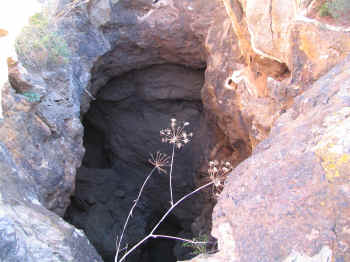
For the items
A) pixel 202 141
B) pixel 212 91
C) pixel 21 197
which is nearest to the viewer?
pixel 21 197

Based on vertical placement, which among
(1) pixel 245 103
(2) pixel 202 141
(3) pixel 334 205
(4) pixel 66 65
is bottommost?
(3) pixel 334 205

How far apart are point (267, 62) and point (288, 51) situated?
1.35 ft

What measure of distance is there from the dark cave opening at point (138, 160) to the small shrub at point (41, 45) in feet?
5.98

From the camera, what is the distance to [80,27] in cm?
417

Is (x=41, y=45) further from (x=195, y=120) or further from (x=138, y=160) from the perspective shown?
(x=138, y=160)

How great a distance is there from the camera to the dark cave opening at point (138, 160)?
544cm

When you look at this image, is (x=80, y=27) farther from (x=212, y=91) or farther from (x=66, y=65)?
(x=212, y=91)

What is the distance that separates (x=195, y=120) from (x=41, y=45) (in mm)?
2844

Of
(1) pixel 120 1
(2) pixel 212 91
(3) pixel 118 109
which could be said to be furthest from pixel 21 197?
(3) pixel 118 109

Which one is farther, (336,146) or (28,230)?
(28,230)

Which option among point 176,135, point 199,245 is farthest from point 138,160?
point 199,245

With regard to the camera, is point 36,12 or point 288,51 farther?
point 36,12

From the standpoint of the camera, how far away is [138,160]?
6.05 m

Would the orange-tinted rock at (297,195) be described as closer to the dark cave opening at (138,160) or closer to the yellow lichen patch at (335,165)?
the yellow lichen patch at (335,165)
